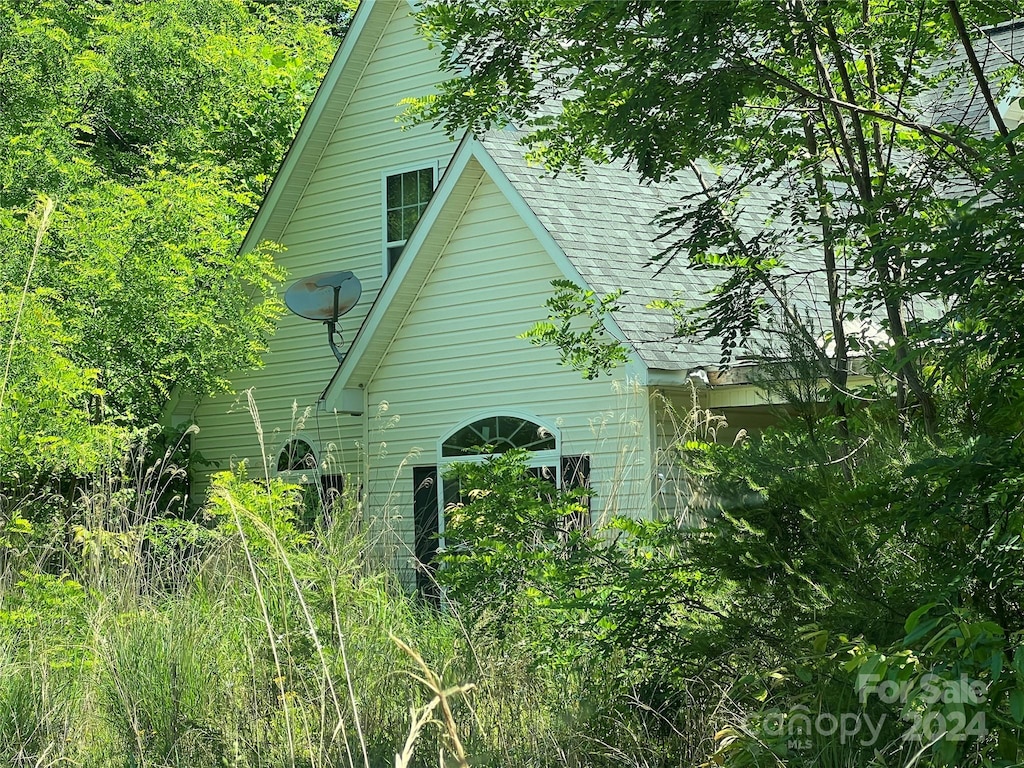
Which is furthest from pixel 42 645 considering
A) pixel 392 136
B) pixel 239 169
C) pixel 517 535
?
pixel 239 169

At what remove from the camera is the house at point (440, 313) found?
37.9ft

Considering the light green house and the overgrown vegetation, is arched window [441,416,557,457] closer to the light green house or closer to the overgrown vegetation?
the light green house

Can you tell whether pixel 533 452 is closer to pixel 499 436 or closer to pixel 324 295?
pixel 499 436

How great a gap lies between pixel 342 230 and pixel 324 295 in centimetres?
180

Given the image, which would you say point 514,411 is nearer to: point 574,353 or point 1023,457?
point 574,353

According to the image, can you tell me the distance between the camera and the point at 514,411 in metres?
12.9

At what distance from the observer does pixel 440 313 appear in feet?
44.6

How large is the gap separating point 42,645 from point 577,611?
3.47 m

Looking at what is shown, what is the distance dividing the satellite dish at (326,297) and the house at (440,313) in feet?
1.37

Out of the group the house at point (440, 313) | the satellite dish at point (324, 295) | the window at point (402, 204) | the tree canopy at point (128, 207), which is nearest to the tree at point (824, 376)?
the house at point (440, 313)

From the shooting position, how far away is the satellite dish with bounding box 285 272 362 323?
1454 cm

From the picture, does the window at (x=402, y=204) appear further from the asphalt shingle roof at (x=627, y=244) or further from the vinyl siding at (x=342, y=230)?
the asphalt shingle roof at (x=627, y=244)

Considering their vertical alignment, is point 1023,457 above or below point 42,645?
above

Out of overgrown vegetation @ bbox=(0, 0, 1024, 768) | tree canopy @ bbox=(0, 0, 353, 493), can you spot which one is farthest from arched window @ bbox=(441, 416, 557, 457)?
overgrown vegetation @ bbox=(0, 0, 1024, 768)
